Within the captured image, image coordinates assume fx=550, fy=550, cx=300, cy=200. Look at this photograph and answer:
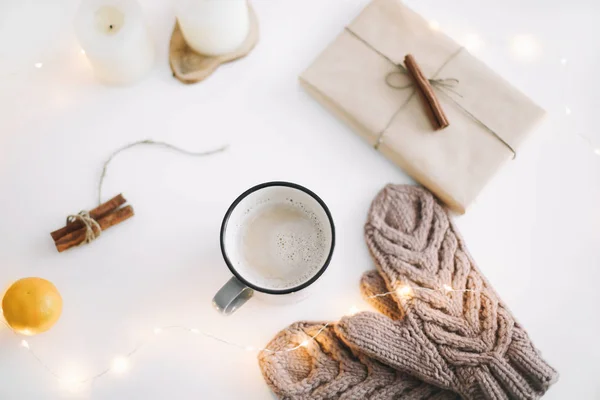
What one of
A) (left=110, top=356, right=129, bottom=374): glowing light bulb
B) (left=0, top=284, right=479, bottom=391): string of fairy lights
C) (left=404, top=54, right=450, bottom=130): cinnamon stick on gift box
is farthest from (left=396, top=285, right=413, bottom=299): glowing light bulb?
(left=110, top=356, right=129, bottom=374): glowing light bulb

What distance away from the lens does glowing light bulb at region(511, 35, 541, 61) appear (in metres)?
0.87

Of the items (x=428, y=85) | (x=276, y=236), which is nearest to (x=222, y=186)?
(x=276, y=236)

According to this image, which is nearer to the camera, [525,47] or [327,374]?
[327,374]

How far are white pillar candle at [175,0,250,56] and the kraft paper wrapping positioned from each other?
121mm

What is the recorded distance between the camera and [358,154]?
0.83m

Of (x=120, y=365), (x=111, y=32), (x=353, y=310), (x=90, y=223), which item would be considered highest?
(x=111, y=32)

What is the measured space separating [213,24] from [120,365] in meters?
0.50

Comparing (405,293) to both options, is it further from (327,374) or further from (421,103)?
(421,103)

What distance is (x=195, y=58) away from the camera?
852mm

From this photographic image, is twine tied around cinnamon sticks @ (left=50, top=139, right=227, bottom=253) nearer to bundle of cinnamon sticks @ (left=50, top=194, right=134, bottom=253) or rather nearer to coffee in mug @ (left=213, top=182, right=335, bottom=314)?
bundle of cinnamon sticks @ (left=50, top=194, right=134, bottom=253)

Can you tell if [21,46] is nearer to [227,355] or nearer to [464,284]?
[227,355]

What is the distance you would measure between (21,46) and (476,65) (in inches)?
27.7

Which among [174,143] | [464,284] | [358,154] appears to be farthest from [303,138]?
[464,284]

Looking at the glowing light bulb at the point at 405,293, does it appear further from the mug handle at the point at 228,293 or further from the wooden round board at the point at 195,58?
the wooden round board at the point at 195,58
